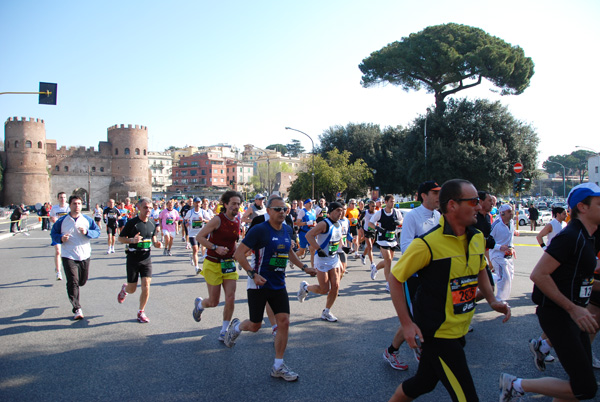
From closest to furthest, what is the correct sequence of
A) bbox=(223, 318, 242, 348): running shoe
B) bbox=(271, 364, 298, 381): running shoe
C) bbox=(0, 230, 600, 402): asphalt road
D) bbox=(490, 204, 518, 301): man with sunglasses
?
bbox=(0, 230, 600, 402): asphalt road < bbox=(271, 364, 298, 381): running shoe < bbox=(223, 318, 242, 348): running shoe < bbox=(490, 204, 518, 301): man with sunglasses

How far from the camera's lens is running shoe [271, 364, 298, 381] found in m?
4.17

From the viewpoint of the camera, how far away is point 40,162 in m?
75.4

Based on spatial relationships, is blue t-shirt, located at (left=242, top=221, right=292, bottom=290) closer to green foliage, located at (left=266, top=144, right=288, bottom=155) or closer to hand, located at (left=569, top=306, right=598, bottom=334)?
hand, located at (left=569, top=306, right=598, bottom=334)

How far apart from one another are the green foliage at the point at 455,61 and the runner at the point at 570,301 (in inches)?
1414

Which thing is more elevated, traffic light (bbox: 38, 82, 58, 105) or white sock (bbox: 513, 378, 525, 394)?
traffic light (bbox: 38, 82, 58, 105)

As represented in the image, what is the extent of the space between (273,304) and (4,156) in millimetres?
86856

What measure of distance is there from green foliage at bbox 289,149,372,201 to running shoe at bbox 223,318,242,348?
119ft

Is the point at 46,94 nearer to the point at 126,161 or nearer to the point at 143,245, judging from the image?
the point at 143,245

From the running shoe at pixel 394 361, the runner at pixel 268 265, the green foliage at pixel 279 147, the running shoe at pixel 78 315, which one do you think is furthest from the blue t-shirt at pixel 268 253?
the green foliage at pixel 279 147

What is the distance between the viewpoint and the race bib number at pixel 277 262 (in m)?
4.57

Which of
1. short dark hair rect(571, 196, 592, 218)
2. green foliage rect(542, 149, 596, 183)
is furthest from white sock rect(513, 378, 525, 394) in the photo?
green foliage rect(542, 149, 596, 183)

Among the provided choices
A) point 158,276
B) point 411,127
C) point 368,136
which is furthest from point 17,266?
point 368,136

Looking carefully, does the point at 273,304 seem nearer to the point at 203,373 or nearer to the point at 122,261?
the point at 203,373

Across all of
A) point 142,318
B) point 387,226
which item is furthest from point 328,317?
point 387,226
